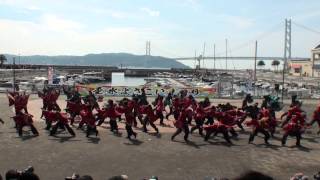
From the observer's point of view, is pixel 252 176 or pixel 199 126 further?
pixel 199 126

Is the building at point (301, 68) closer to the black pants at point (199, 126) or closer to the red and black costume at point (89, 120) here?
the black pants at point (199, 126)

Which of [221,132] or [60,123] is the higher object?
[60,123]

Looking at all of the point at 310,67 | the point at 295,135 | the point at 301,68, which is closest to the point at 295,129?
the point at 295,135

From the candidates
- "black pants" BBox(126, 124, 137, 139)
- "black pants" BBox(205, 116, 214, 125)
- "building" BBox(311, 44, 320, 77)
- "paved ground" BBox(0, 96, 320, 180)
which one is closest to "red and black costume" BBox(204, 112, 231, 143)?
"paved ground" BBox(0, 96, 320, 180)

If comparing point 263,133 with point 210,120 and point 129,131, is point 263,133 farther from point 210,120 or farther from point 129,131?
point 129,131

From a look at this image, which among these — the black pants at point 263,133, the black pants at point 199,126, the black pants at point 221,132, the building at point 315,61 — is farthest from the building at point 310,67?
the black pants at point 221,132

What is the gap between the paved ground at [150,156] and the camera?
45.4ft

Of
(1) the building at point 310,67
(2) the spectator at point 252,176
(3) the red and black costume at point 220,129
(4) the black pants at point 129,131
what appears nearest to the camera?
(2) the spectator at point 252,176

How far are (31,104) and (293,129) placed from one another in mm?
18691

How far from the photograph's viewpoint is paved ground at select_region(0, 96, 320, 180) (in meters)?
13.8

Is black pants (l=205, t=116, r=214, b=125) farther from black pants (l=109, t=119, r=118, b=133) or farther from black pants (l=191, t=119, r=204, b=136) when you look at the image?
black pants (l=109, t=119, r=118, b=133)

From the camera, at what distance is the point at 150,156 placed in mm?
15812

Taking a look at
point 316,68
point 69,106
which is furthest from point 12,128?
point 316,68

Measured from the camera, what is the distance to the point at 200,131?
65.0ft
